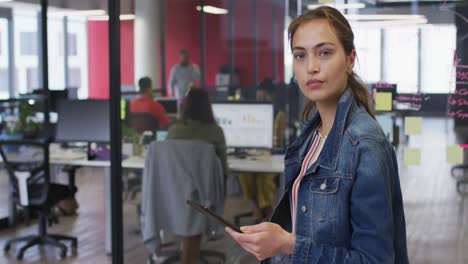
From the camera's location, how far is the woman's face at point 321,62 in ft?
4.72

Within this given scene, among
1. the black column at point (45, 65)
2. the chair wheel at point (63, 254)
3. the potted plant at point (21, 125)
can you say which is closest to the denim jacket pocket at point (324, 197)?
the chair wheel at point (63, 254)

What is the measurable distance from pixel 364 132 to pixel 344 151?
53mm

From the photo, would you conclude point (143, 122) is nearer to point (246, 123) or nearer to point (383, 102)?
point (246, 123)

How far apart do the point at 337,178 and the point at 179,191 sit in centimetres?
323

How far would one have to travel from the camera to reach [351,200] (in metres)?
1.35

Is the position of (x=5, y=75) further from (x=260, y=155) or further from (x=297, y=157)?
(x=297, y=157)

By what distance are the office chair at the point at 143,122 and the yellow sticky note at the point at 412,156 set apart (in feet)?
5.50

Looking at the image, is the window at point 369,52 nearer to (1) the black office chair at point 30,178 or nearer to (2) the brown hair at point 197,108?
(2) the brown hair at point 197,108

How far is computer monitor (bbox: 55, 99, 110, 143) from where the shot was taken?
612 centimetres

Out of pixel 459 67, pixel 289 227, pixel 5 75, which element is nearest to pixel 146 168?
pixel 459 67

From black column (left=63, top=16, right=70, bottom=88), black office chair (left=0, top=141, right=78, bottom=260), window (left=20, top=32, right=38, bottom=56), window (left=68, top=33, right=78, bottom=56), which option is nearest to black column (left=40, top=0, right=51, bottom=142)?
black office chair (left=0, top=141, right=78, bottom=260)

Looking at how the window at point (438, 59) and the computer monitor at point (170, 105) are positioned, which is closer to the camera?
the window at point (438, 59)

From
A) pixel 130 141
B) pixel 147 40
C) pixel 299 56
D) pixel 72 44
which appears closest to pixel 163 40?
pixel 147 40

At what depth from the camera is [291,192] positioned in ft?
5.14
